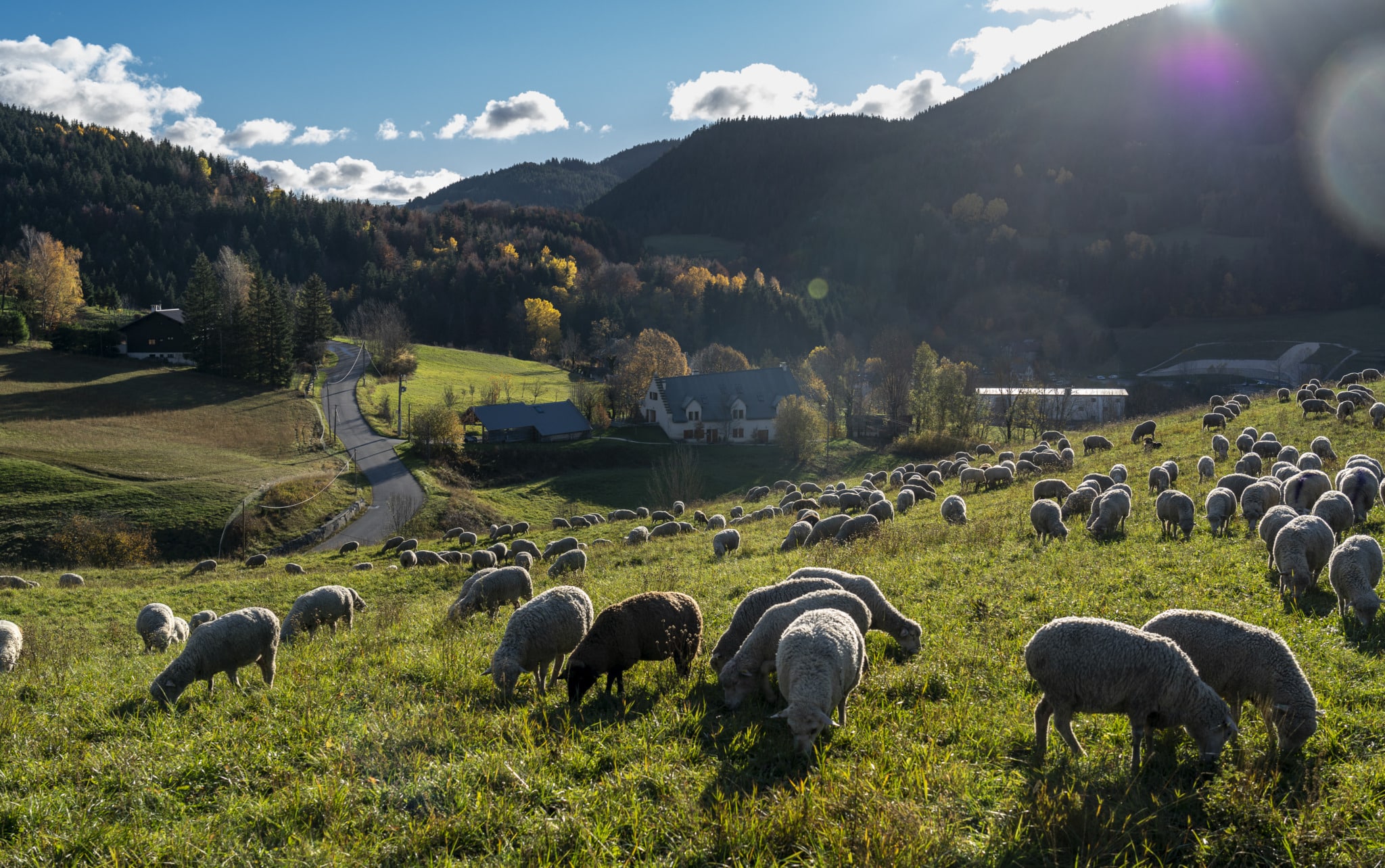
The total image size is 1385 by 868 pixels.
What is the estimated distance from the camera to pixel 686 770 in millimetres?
6289

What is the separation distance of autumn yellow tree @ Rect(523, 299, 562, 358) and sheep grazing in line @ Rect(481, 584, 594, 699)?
128792mm

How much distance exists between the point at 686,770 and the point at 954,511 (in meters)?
18.2

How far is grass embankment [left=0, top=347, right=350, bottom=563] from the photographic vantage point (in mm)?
43094

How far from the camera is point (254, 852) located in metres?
5.30

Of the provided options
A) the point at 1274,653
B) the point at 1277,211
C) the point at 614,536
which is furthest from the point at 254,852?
the point at 1277,211

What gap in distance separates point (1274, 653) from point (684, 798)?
5801 mm

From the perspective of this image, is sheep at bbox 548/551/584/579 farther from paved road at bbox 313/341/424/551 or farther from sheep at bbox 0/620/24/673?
paved road at bbox 313/341/424/551

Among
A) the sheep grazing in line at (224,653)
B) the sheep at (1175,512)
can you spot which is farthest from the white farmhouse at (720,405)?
the sheep grazing in line at (224,653)

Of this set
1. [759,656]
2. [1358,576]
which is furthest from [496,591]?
[1358,576]

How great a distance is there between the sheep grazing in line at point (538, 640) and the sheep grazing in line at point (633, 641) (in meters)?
0.38

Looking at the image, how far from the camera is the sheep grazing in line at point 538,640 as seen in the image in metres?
8.91

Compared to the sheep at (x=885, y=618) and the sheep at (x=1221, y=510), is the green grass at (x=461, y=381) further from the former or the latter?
the sheep at (x=1221, y=510)

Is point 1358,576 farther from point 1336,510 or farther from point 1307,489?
point 1307,489

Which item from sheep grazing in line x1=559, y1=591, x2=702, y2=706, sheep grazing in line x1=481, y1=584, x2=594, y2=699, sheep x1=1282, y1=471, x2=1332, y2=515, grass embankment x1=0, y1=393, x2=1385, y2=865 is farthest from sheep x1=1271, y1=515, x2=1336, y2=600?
sheep grazing in line x1=481, y1=584, x2=594, y2=699
